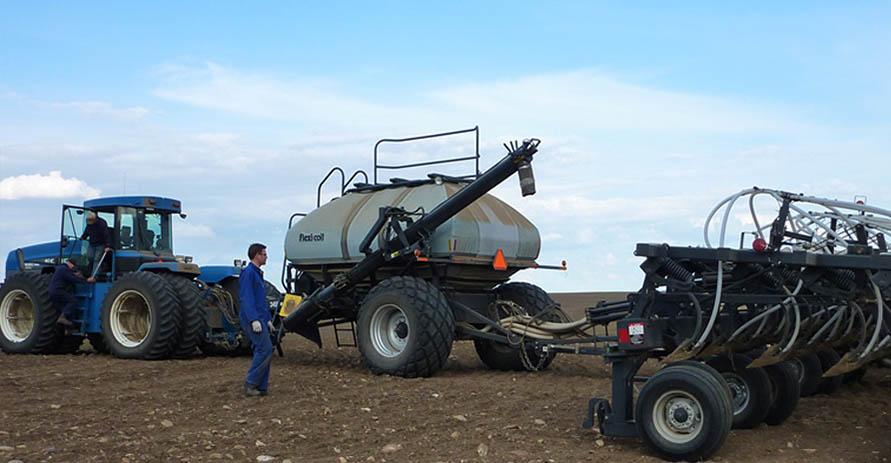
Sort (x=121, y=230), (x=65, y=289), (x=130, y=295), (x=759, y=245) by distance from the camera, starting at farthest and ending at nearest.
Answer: (x=121, y=230)
(x=65, y=289)
(x=130, y=295)
(x=759, y=245)

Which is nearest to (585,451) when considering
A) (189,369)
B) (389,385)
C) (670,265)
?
(670,265)

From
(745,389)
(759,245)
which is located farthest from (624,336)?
(745,389)

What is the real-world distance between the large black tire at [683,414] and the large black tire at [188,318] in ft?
25.7

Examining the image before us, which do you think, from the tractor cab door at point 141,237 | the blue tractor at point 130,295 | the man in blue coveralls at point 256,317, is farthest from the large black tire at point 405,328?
the tractor cab door at point 141,237

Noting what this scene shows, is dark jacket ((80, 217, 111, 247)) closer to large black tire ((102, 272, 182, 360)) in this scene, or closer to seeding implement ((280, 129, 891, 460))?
large black tire ((102, 272, 182, 360))

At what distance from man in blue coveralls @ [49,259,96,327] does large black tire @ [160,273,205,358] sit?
68.7 inches

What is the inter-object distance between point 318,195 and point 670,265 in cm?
734

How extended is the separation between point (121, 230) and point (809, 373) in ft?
33.4

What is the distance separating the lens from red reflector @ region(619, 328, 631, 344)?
7738mm

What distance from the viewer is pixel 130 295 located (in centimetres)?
1382

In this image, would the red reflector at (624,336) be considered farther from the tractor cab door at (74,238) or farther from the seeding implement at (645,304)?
the tractor cab door at (74,238)

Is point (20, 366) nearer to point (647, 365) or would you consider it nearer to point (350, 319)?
point (350, 319)

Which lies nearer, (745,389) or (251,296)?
(745,389)

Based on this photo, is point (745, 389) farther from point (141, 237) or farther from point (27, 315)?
point (27, 315)
